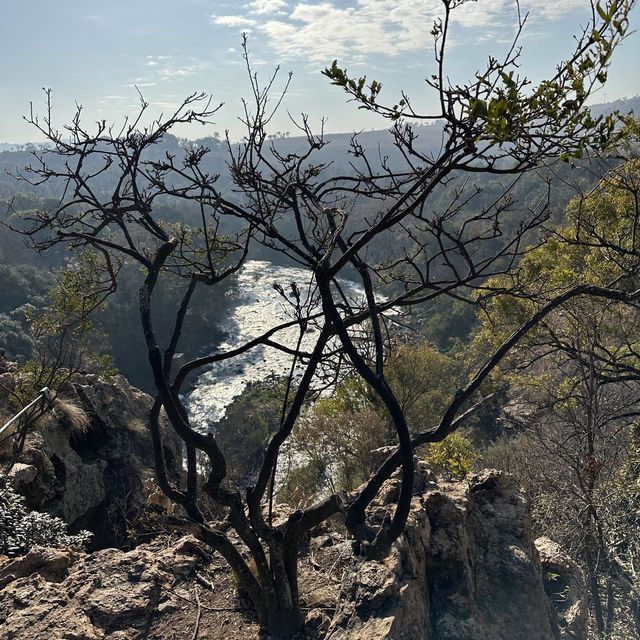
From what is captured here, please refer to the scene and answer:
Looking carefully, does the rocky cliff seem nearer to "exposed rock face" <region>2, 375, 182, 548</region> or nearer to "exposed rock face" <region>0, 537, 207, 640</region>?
"exposed rock face" <region>0, 537, 207, 640</region>

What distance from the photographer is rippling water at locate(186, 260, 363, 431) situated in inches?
1109

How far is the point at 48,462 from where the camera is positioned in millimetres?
6719

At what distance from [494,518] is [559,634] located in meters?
0.79

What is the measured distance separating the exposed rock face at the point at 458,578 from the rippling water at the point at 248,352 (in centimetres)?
1504

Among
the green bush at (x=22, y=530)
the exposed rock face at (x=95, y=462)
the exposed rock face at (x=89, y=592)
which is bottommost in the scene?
the exposed rock face at (x=89, y=592)

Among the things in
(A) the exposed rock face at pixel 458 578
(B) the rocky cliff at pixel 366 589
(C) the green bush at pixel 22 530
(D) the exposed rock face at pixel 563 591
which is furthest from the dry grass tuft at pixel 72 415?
(D) the exposed rock face at pixel 563 591

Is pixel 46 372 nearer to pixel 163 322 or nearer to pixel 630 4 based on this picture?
pixel 630 4

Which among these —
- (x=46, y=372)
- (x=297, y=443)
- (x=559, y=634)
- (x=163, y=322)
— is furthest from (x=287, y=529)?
(x=163, y=322)

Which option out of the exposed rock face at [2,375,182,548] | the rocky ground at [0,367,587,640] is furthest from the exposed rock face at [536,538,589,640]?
the exposed rock face at [2,375,182,548]

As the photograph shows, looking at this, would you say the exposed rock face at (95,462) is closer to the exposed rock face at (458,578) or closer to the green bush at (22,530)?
the green bush at (22,530)

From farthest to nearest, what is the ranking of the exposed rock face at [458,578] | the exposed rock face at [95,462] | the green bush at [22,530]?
the exposed rock face at [95,462] < the green bush at [22,530] < the exposed rock face at [458,578]

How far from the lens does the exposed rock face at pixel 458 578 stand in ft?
9.05

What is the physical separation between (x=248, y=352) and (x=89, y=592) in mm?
32783

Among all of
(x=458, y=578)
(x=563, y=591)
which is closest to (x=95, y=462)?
(x=458, y=578)
